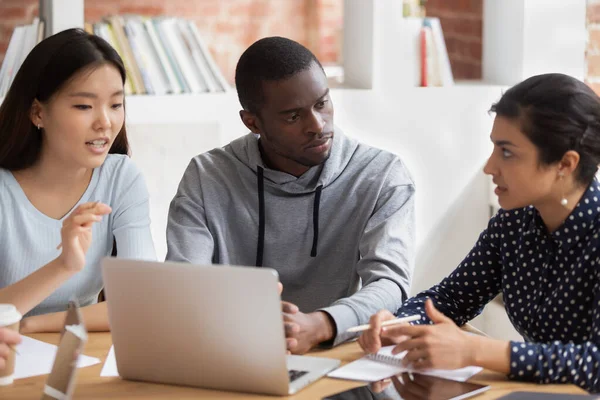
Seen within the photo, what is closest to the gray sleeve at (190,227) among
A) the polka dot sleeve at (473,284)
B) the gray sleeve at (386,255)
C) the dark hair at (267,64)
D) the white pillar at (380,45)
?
the dark hair at (267,64)

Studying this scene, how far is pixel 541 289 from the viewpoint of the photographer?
1763 millimetres

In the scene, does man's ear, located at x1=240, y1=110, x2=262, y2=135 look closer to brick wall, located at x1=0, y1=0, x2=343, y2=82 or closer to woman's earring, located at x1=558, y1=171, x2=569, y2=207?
woman's earring, located at x1=558, y1=171, x2=569, y2=207

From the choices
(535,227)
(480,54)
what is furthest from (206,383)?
(480,54)

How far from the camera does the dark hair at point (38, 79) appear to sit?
2064 millimetres

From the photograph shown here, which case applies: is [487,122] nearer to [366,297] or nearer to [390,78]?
[390,78]

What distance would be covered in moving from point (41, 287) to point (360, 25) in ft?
5.97

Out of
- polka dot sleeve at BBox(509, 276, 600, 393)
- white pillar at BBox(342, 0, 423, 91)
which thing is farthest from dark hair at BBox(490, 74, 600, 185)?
white pillar at BBox(342, 0, 423, 91)

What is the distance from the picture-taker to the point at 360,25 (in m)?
3.31

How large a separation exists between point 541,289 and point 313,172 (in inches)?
23.1

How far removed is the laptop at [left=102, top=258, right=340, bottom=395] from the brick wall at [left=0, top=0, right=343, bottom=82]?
11.7ft

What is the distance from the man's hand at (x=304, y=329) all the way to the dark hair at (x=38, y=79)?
2.48 ft

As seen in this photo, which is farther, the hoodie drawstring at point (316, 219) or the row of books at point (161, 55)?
the row of books at point (161, 55)

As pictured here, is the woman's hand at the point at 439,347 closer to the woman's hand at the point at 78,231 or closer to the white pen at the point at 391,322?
the white pen at the point at 391,322

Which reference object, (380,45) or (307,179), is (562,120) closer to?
(307,179)
